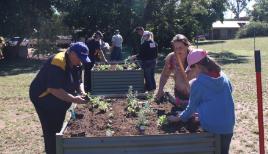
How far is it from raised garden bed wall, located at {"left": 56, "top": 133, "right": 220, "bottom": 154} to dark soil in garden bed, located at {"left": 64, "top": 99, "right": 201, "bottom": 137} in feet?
1.15

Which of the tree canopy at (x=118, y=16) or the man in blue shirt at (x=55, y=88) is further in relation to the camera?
the tree canopy at (x=118, y=16)

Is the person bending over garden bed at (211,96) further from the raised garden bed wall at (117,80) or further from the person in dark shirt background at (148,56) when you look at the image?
the person in dark shirt background at (148,56)

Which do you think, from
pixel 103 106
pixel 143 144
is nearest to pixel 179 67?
pixel 103 106

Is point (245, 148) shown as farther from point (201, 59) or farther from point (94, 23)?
point (94, 23)

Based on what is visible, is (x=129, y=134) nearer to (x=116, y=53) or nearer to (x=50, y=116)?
(x=50, y=116)

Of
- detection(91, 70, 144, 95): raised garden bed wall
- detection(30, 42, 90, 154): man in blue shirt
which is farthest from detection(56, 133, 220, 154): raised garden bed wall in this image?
detection(91, 70, 144, 95): raised garden bed wall

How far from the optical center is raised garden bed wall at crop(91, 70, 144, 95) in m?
11.0

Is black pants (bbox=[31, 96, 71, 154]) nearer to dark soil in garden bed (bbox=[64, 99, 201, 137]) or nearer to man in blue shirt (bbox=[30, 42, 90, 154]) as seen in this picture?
man in blue shirt (bbox=[30, 42, 90, 154])

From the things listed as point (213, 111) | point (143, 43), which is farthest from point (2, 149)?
point (143, 43)

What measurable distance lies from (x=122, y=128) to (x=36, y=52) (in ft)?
93.5

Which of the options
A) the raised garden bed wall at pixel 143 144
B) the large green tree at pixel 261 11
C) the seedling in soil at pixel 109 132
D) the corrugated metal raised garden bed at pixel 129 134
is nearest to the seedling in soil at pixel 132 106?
the corrugated metal raised garden bed at pixel 129 134

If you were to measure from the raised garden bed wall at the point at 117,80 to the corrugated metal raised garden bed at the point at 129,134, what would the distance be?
408 cm

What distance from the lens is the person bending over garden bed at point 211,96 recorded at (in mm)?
4176

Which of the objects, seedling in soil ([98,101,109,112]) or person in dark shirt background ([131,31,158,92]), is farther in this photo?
person in dark shirt background ([131,31,158,92])
